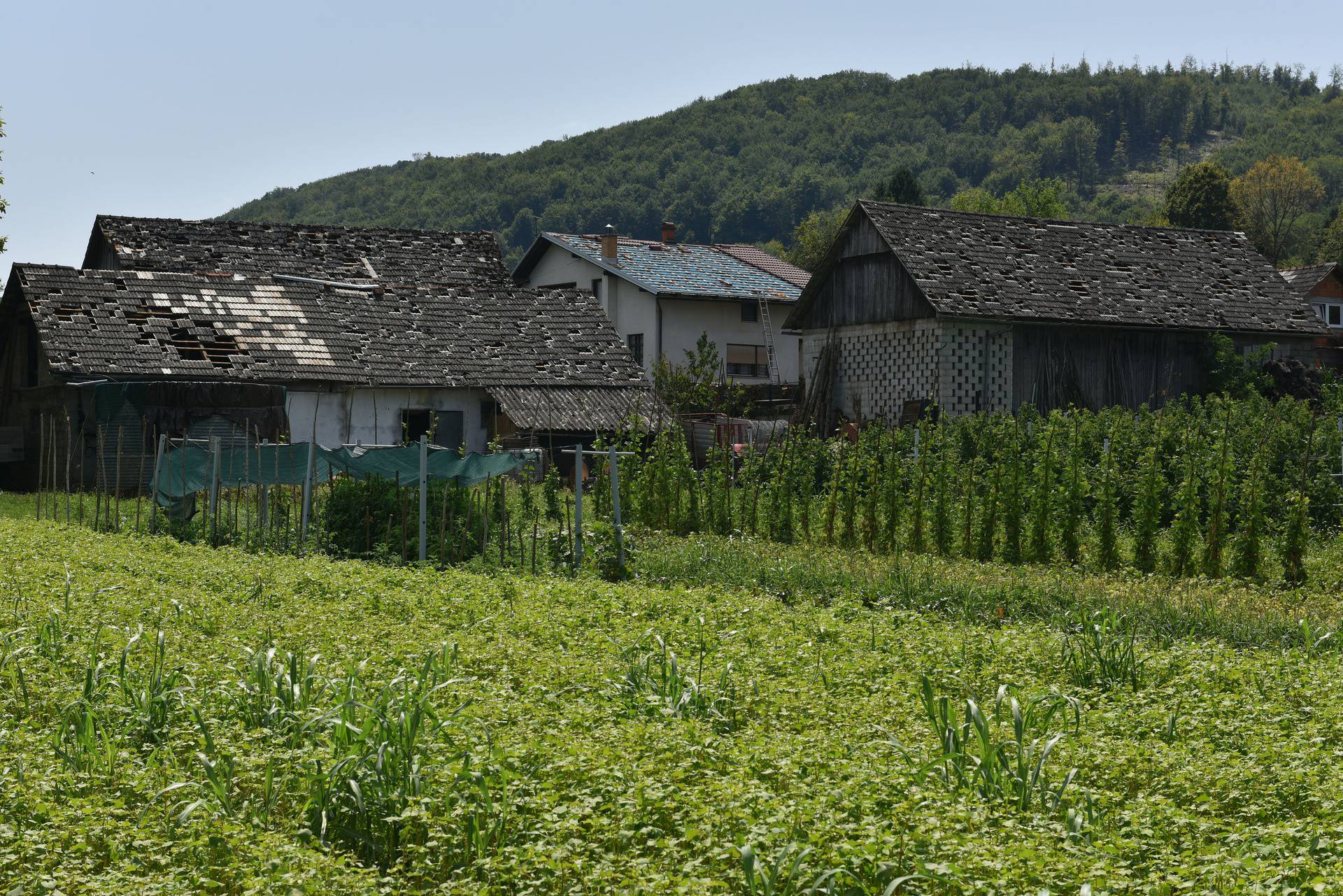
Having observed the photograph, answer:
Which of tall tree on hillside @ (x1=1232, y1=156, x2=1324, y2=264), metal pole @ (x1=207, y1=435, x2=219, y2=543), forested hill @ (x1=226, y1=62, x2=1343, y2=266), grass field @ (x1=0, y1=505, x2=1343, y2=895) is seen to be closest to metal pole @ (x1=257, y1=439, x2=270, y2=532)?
metal pole @ (x1=207, y1=435, x2=219, y2=543)

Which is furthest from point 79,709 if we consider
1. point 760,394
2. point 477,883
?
point 760,394

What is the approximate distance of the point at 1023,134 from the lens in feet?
415

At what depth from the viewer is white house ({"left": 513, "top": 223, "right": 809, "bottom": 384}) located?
44.3 metres

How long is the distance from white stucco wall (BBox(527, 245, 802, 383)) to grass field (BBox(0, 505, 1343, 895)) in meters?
32.1

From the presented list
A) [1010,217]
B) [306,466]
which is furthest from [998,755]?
[1010,217]

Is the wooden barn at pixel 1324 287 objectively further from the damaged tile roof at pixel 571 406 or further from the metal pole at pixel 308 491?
the metal pole at pixel 308 491


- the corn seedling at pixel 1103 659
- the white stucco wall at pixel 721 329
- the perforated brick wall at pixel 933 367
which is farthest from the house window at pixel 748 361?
the corn seedling at pixel 1103 659

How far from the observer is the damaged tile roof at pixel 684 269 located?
146 feet

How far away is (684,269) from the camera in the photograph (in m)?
46.7

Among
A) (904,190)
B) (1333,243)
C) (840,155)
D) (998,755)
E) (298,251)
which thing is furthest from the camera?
(840,155)

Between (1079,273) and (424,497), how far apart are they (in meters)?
21.3

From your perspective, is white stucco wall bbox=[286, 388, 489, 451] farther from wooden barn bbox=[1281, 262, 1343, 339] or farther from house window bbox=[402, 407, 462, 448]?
wooden barn bbox=[1281, 262, 1343, 339]

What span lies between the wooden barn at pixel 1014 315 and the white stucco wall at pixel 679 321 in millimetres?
9295

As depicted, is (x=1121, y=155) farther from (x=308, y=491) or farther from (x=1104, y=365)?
(x=308, y=491)
